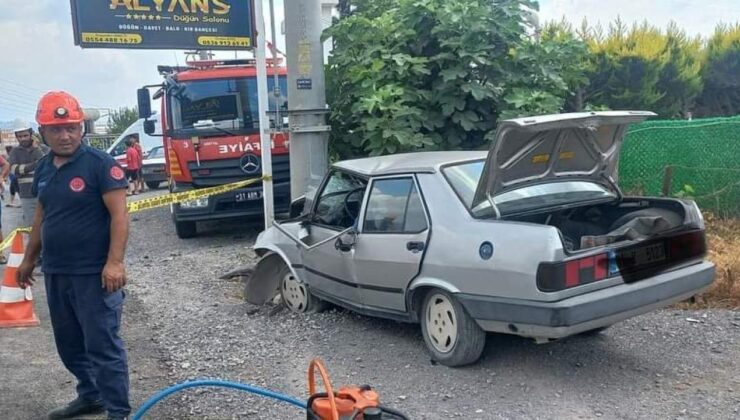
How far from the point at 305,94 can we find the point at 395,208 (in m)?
3.50

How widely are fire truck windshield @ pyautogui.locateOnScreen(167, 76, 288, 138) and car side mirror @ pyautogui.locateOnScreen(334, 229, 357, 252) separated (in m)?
5.39

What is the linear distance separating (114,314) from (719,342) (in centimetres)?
424

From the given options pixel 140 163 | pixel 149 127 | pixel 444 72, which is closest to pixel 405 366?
pixel 444 72

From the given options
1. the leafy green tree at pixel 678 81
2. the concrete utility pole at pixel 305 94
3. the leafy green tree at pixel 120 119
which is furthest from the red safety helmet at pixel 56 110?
the leafy green tree at pixel 120 119

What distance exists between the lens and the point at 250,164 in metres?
10.7

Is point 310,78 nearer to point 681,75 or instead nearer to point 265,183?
point 265,183

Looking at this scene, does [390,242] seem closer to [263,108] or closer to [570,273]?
[570,273]

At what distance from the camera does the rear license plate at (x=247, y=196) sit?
10625mm

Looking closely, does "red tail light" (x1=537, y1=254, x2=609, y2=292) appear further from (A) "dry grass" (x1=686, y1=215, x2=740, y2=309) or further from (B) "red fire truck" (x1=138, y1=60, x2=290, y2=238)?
(B) "red fire truck" (x1=138, y1=60, x2=290, y2=238)

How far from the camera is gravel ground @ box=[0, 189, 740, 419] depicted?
4.32 meters

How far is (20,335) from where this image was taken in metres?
6.14

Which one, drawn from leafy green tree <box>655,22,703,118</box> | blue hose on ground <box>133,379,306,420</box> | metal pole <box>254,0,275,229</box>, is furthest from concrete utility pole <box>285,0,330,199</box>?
leafy green tree <box>655,22,703,118</box>

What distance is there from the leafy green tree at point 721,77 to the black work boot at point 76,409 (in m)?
13.3

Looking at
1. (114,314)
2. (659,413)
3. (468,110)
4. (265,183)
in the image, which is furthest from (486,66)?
(114,314)
